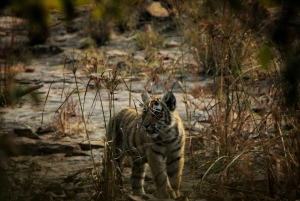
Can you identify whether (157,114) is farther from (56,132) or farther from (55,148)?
(56,132)

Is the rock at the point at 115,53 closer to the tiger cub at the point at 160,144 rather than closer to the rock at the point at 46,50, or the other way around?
the rock at the point at 46,50

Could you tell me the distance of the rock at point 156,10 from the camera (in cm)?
1661

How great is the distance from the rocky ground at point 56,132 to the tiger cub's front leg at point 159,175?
22 cm

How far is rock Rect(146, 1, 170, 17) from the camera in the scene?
16609mm

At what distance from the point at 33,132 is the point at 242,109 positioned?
3.03m

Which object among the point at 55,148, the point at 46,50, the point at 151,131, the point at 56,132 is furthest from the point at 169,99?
the point at 46,50

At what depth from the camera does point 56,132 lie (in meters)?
8.65

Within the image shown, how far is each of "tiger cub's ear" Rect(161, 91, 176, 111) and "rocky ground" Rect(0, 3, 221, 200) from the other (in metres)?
0.17

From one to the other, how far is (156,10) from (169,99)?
10412 mm

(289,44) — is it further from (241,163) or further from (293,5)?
(241,163)

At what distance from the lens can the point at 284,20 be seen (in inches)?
111

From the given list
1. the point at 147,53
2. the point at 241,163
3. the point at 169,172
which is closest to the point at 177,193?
the point at 169,172

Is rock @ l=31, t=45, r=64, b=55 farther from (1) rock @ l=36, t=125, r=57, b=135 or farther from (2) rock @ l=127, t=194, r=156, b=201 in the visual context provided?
(2) rock @ l=127, t=194, r=156, b=201

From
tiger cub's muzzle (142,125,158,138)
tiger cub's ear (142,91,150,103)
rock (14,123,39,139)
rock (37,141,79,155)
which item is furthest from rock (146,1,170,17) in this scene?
tiger cub's muzzle (142,125,158,138)
